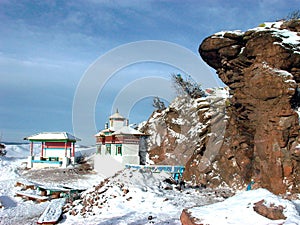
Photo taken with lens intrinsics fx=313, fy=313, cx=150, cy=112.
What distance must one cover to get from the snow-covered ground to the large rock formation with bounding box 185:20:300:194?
13.1ft

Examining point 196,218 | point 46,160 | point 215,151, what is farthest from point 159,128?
point 196,218

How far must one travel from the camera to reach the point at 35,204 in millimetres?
20172

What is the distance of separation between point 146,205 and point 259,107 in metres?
10.9

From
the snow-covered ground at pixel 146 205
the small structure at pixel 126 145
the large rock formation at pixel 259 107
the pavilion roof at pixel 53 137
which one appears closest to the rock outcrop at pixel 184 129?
the small structure at pixel 126 145

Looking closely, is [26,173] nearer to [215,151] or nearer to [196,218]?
[215,151]

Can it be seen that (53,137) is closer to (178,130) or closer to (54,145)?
(54,145)

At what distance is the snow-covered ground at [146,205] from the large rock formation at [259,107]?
4000 millimetres

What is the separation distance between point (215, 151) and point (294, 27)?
11067 mm

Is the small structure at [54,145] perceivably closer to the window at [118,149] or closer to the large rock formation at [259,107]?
the window at [118,149]

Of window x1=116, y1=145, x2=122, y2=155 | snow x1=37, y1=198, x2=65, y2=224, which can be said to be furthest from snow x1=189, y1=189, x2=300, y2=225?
window x1=116, y1=145, x2=122, y2=155

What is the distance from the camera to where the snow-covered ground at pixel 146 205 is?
940 centimetres

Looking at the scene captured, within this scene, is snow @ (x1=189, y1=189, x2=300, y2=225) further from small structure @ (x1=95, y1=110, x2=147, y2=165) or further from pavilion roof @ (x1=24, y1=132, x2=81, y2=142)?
pavilion roof @ (x1=24, y1=132, x2=81, y2=142)

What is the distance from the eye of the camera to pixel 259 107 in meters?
21.4

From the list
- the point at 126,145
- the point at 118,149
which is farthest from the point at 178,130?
the point at 118,149
